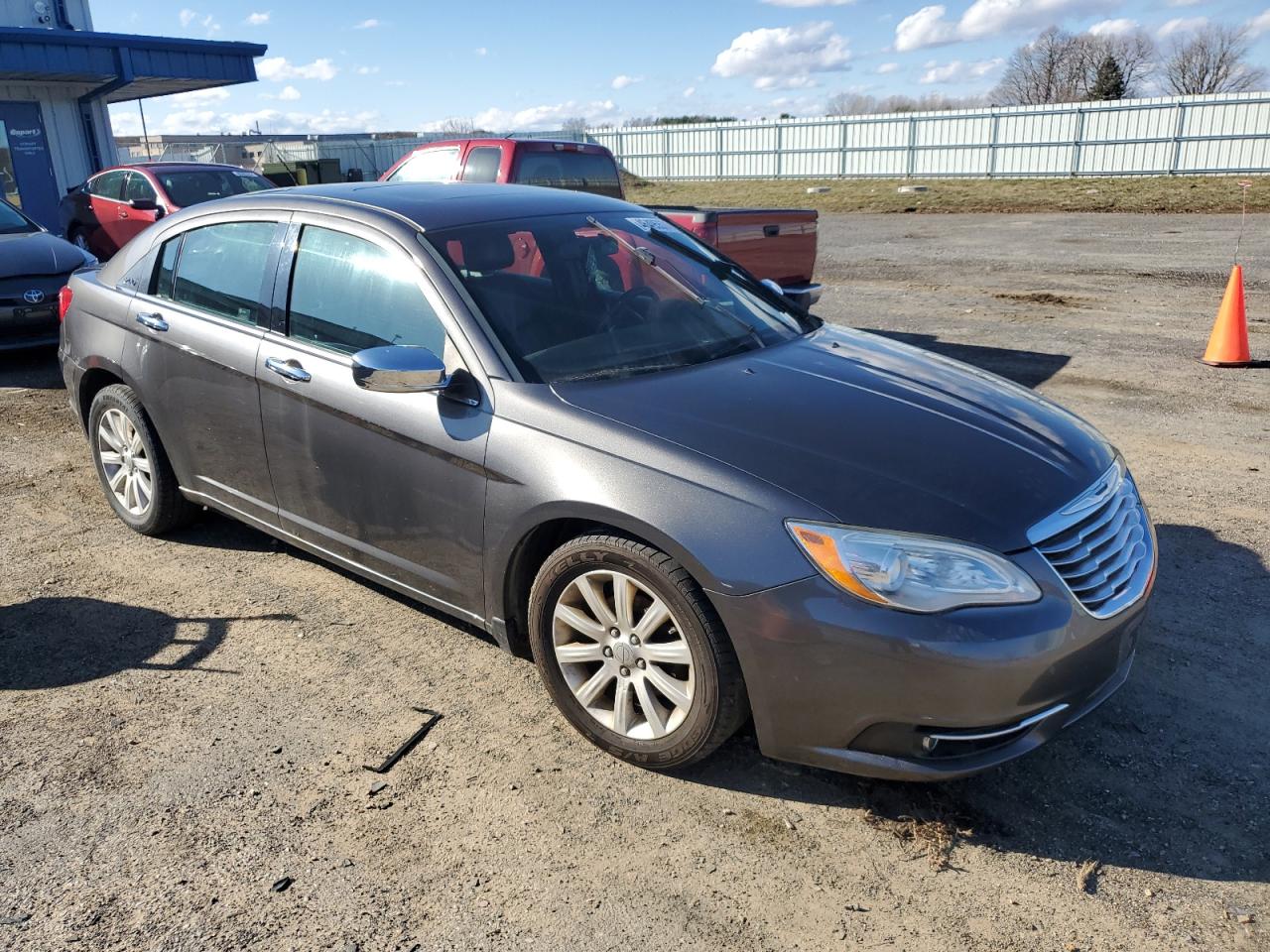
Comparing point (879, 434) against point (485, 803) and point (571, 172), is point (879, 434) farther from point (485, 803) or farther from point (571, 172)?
point (571, 172)

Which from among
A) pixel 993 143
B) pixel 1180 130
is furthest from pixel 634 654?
pixel 993 143

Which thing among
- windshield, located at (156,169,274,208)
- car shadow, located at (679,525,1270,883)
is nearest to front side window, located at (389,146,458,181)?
windshield, located at (156,169,274,208)

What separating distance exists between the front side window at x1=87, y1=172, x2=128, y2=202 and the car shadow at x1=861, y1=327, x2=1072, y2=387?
36.2 feet

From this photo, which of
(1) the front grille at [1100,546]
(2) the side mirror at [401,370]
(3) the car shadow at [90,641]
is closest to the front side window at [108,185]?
(3) the car shadow at [90,641]

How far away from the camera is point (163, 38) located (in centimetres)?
1980

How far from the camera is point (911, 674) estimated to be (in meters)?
2.66

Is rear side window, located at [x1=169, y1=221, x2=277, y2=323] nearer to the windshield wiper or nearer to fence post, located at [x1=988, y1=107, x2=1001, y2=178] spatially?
the windshield wiper

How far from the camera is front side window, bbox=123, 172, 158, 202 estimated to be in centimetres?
1373

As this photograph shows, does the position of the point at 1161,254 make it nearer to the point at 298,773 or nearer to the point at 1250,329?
the point at 1250,329

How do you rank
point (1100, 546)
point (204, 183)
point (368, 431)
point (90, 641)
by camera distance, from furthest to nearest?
point (204, 183), point (90, 641), point (368, 431), point (1100, 546)

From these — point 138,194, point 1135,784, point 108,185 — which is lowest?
point 1135,784

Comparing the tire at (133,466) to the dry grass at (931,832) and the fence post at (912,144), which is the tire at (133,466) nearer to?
the dry grass at (931,832)

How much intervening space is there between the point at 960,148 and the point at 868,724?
34850 millimetres

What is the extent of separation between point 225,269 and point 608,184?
6360 mm
